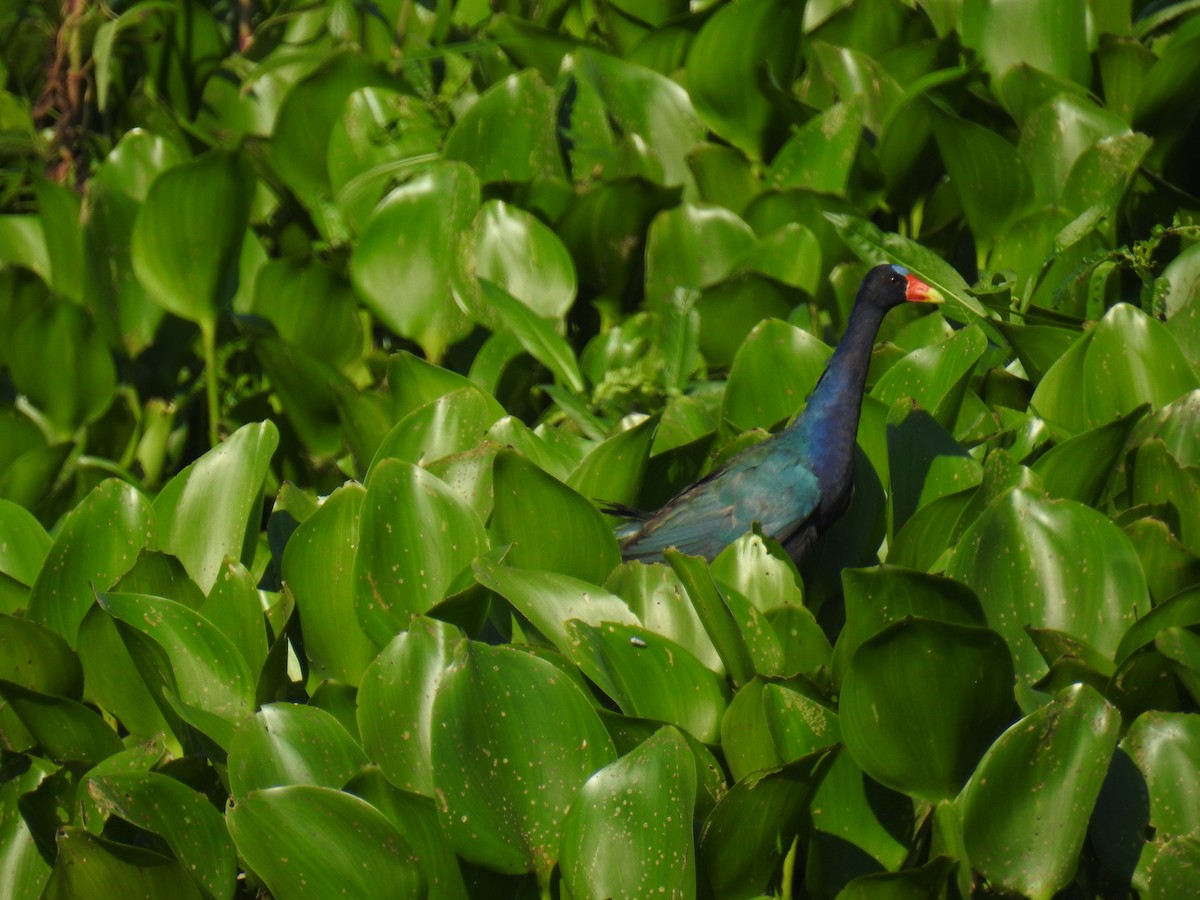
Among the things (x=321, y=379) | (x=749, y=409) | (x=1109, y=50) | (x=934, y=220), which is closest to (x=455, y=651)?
(x=749, y=409)

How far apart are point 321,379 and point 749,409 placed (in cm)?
97

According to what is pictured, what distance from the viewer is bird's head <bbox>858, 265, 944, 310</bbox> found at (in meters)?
3.23

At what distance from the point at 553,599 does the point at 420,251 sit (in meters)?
1.46

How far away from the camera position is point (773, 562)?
2.33m

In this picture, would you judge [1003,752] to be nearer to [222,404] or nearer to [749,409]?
[749,409]

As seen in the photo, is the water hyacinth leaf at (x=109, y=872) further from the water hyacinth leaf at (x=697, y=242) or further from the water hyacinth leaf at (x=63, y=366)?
the water hyacinth leaf at (x=63, y=366)

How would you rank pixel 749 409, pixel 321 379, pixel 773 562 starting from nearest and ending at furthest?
pixel 773 562, pixel 749 409, pixel 321 379

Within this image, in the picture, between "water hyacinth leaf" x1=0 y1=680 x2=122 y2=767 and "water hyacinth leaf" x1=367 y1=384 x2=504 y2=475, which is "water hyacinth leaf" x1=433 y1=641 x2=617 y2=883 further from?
"water hyacinth leaf" x1=367 y1=384 x2=504 y2=475

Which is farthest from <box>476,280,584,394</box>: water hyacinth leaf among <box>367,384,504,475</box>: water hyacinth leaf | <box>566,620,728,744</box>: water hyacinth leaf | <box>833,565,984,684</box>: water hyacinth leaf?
<box>833,565,984,684</box>: water hyacinth leaf

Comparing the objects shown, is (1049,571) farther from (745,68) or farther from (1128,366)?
(745,68)

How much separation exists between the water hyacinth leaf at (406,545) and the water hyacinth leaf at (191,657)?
0.20 meters

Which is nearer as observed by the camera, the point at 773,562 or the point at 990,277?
the point at 773,562

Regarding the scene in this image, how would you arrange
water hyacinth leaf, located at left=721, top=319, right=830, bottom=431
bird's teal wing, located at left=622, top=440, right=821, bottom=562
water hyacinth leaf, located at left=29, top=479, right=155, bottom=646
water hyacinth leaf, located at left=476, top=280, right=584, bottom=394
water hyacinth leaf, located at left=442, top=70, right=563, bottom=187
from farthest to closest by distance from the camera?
water hyacinth leaf, located at left=442, top=70, right=563, bottom=187 < bird's teal wing, located at left=622, top=440, right=821, bottom=562 < water hyacinth leaf, located at left=476, top=280, right=584, bottom=394 < water hyacinth leaf, located at left=721, top=319, right=830, bottom=431 < water hyacinth leaf, located at left=29, top=479, right=155, bottom=646

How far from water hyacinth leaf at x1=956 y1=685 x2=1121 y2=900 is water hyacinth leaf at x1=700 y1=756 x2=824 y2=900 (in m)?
0.21
